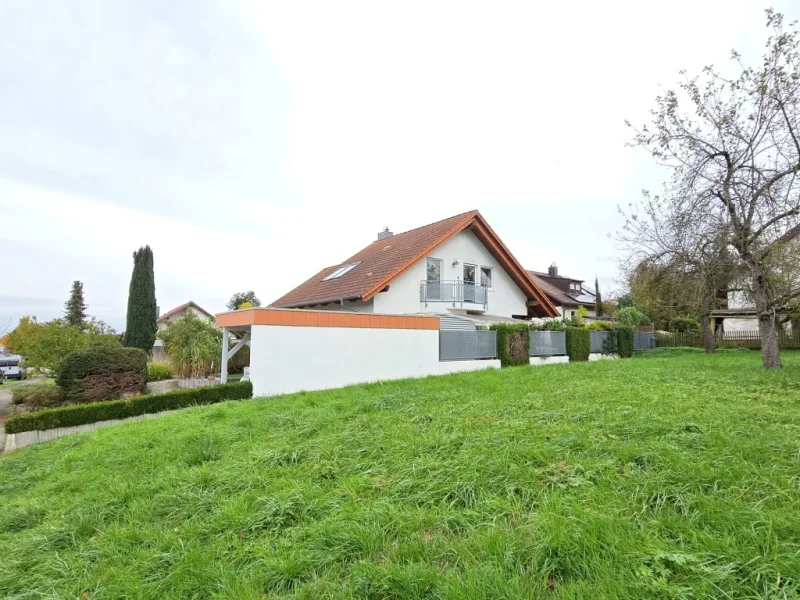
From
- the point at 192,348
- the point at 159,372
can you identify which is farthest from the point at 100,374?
the point at 192,348

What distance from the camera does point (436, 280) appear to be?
834 inches

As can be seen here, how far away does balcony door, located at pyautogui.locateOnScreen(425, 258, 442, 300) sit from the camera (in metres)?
20.6

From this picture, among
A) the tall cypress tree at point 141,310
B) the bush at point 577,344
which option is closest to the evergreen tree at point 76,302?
the tall cypress tree at point 141,310

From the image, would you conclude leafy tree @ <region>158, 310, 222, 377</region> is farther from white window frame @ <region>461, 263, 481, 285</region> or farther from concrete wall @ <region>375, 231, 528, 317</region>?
white window frame @ <region>461, 263, 481, 285</region>

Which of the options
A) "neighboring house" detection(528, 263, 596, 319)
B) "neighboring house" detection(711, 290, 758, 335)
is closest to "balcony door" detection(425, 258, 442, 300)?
"neighboring house" detection(711, 290, 758, 335)

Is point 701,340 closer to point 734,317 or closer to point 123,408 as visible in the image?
point 734,317

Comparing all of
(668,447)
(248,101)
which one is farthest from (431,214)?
(668,447)

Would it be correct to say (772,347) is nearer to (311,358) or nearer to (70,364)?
(311,358)

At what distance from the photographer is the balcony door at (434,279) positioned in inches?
810

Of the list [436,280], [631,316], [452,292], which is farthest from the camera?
[631,316]

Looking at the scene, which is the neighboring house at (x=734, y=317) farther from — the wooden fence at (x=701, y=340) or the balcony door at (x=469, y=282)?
the balcony door at (x=469, y=282)

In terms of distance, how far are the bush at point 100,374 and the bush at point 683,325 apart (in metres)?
35.8

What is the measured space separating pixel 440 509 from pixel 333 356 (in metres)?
9.31

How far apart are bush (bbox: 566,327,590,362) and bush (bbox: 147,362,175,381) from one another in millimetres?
18280
